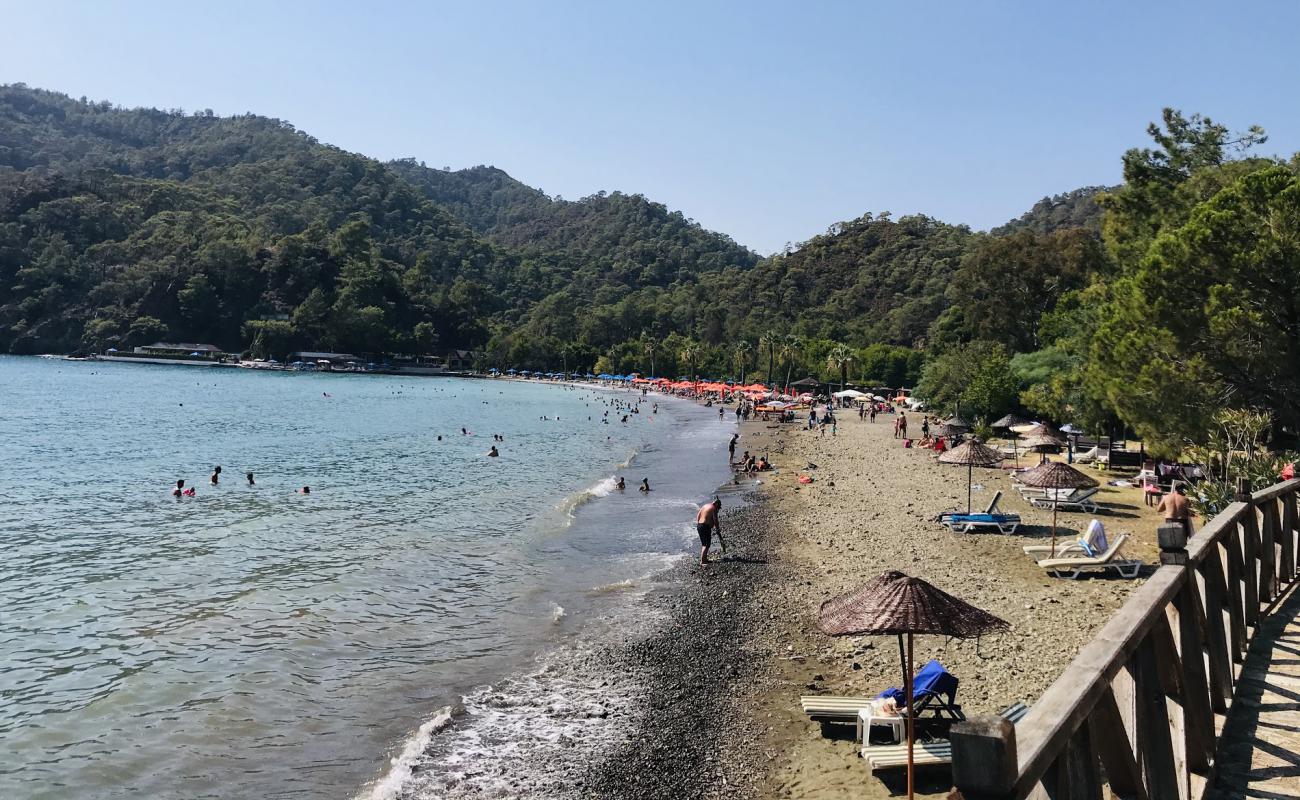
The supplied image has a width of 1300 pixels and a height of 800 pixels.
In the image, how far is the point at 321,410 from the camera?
7400cm

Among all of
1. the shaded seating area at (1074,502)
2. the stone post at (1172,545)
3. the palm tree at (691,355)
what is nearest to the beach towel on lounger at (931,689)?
the stone post at (1172,545)

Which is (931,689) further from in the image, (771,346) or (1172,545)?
(771,346)

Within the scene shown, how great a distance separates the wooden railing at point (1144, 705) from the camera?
81.1 inches

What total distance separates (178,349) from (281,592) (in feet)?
511

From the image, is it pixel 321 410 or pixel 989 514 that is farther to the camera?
pixel 321 410

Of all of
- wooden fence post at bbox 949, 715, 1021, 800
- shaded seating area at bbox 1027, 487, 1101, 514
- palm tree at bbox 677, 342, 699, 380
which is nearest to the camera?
wooden fence post at bbox 949, 715, 1021, 800

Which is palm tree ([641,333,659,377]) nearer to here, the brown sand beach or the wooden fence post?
the brown sand beach

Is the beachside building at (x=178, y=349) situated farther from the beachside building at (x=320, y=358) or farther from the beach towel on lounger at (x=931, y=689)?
the beach towel on lounger at (x=931, y=689)

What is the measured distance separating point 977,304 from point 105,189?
18832 centimetres

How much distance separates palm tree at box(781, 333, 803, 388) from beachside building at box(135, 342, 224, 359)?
107m

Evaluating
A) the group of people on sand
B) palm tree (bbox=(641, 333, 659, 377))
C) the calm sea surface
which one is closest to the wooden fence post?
the calm sea surface

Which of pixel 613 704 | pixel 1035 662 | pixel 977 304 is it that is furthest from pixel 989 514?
pixel 977 304

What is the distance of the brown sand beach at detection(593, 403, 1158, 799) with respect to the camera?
9.27 meters

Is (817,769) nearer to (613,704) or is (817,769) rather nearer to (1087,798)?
(613,704)
